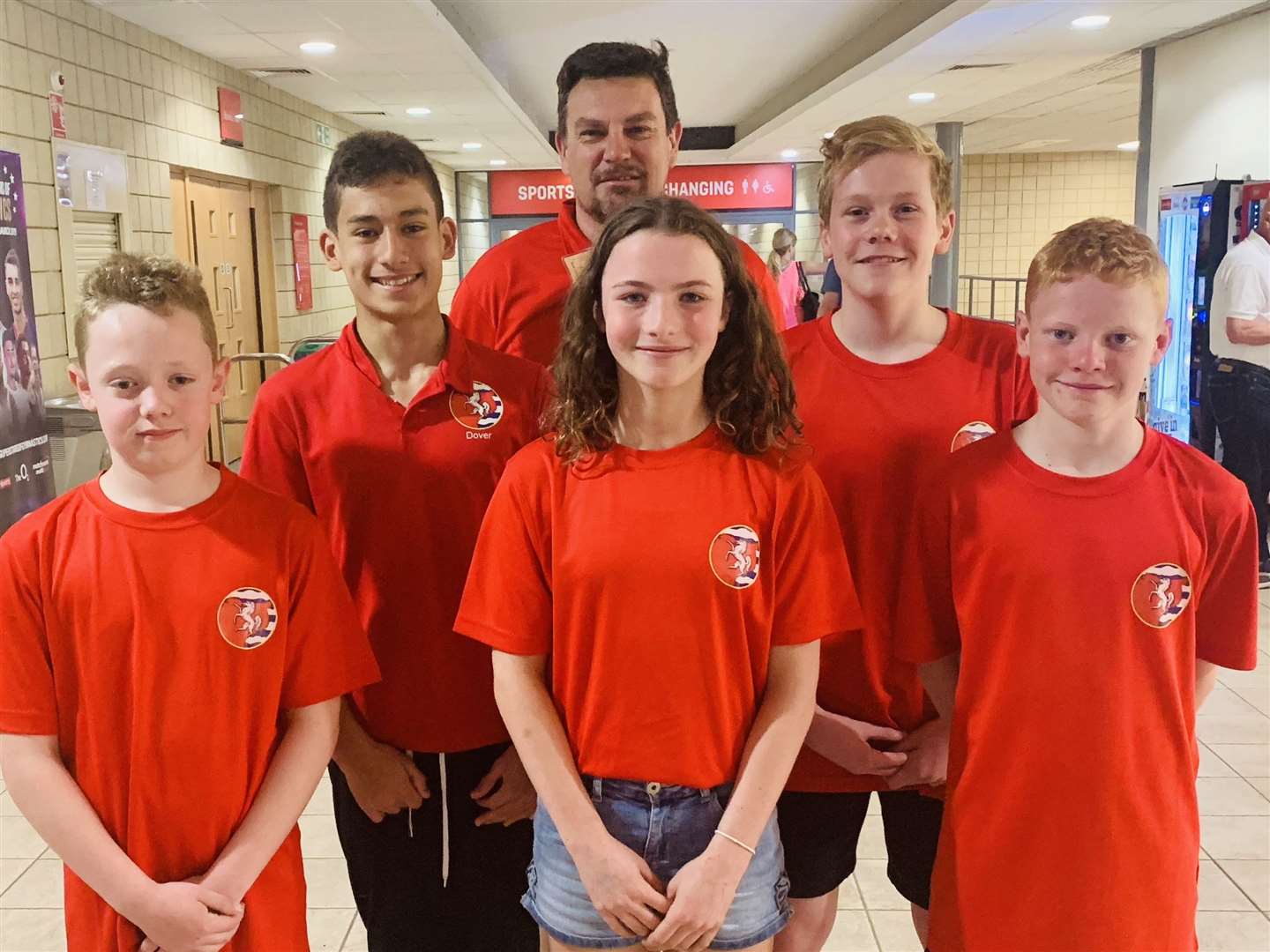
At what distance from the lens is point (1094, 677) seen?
1360mm

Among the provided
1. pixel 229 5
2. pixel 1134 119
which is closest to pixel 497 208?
pixel 1134 119

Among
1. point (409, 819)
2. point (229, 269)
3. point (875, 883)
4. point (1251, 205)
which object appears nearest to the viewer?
point (409, 819)

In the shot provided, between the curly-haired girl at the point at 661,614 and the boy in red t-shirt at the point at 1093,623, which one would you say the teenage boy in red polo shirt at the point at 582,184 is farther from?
the boy in red t-shirt at the point at 1093,623

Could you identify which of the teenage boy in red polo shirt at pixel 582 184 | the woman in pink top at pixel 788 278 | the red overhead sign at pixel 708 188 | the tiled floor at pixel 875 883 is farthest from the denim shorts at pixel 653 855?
the red overhead sign at pixel 708 188

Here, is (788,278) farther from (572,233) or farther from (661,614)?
(661,614)

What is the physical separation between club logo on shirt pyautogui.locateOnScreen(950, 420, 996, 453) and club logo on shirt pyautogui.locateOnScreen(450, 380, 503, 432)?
0.73 meters

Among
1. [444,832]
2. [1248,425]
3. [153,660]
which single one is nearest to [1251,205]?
[1248,425]

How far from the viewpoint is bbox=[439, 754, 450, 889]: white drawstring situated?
1.70 meters

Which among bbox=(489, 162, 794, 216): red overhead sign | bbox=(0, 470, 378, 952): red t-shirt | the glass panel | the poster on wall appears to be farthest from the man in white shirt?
bbox=(489, 162, 794, 216): red overhead sign

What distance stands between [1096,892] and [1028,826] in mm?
119

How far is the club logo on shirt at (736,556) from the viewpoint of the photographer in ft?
4.52

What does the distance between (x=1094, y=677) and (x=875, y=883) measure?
1.79 meters

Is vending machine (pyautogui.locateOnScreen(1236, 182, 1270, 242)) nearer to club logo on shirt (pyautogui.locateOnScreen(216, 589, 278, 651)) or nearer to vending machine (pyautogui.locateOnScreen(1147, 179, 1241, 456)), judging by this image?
vending machine (pyautogui.locateOnScreen(1147, 179, 1241, 456))

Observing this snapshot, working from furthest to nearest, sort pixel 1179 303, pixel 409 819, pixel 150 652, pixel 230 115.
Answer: pixel 230 115, pixel 1179 303, pixel 409 819, pixel 150 652
